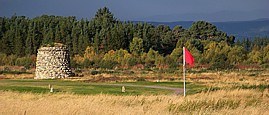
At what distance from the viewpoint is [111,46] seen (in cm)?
12081

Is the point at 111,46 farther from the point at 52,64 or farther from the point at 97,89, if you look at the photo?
the point at 97,89

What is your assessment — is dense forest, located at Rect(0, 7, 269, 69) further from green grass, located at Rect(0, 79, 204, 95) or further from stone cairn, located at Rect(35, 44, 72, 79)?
green grass, located at Rect(0, 79, 204, 95)

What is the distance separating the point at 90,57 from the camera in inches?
4525

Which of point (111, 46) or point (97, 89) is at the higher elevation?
point (111, 46)

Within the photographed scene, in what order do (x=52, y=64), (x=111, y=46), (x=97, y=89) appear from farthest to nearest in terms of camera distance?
1. (x=111, y=46)
2. (x=52, y=64)
3. (x=97, y=89)

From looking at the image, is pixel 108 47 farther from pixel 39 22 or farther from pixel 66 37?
pixel 39 22

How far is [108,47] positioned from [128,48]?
7.24 meters

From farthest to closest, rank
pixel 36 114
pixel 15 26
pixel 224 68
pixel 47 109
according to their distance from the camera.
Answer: pixel 15 26, pixel 224 68, pixel 47 109, pixel 36 114

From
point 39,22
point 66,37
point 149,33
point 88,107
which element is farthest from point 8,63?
point 88,107

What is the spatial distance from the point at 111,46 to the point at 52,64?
5491 centimetres

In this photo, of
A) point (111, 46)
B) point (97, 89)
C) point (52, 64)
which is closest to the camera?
point (97, 89)

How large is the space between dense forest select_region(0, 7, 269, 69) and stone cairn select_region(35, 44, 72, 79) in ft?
119

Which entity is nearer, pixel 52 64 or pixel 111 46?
pixel 52 64

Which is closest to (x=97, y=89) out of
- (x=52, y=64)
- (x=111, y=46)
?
(x=52, y=64)
